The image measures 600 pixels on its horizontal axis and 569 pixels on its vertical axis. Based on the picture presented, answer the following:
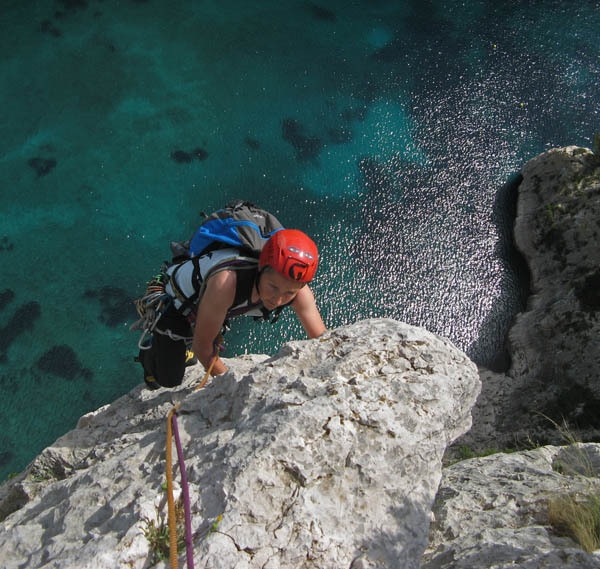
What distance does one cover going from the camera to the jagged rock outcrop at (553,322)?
875 cm

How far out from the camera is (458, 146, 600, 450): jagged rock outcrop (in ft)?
28.7

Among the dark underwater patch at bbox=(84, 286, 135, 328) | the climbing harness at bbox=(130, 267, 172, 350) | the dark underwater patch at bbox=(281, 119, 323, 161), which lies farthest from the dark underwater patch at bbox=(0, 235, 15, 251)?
the climbing harness at bbox=(130, 267, 172, 350)

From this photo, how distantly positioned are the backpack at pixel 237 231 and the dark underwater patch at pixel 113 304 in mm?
6225

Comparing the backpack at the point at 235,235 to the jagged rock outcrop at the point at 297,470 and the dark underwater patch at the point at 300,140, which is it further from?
the dark underwater patch at the point at 300,140

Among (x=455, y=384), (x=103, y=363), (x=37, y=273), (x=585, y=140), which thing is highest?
(x=37, y=273)

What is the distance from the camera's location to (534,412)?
8.99m

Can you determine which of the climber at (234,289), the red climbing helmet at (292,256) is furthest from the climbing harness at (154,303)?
the red climbing helmet at (292,256)

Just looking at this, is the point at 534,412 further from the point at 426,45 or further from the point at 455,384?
the point at 426,45

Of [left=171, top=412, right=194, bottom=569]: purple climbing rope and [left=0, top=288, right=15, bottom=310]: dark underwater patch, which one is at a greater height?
[left=0, top=288, right=15, bottom=310]: dark underwater patch

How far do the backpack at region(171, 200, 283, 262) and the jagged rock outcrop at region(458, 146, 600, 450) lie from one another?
558 cm

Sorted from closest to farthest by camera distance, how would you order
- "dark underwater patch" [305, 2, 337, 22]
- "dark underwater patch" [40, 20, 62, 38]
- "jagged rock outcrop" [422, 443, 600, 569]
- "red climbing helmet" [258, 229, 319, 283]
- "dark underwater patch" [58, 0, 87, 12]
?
"jagged rock outcrop" [422, 443, 600, 569], "red climbing helmet" [258, 229, 319, 283], "dark underwater patch" [40, 20, 62, 38], "dark underwater patch" [58, 0, 87, 12], "dark underwater patch" [305, 2, 337, 22]

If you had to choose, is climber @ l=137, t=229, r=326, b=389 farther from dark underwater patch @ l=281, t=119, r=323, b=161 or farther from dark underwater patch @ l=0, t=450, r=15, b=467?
dark underwater patch @ l=281, t=119, r=323, b=161

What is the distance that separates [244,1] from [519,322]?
1307 cm

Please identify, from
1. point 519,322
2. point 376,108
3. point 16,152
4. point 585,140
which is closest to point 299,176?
point 376,108
